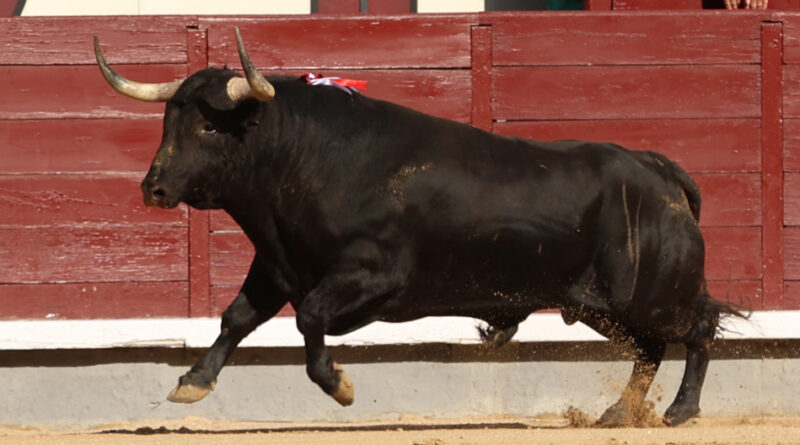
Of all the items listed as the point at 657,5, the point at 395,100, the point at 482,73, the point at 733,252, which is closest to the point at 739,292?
the point at 733,252

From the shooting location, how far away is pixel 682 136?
853 centimetres

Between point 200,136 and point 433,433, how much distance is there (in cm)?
174

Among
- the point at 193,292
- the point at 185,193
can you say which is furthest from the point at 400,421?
the point at 185,193

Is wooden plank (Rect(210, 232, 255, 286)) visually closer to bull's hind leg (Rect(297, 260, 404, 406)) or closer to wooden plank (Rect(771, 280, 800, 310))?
bull's hind leg (Rect(297, 260, 404, 406))

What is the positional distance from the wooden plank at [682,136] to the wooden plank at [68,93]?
171cm

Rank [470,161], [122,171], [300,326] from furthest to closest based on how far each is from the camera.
Result: 1. [122,171]
2. [470,161]
3. [300,326]

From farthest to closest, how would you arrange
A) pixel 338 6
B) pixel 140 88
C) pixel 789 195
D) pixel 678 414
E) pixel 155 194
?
pixel 338 6
pixel 789 195
pixel 678 414
pixel 140 88
pixel 155 194

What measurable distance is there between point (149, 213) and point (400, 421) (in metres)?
1.57

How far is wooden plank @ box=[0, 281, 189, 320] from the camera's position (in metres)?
8.35

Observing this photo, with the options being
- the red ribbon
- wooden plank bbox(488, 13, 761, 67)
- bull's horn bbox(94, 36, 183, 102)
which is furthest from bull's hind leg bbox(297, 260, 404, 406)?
wooden plank bbox(488, 13, 761, 67)

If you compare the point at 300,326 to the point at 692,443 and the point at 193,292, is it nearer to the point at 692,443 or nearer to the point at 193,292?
the point at 692,443

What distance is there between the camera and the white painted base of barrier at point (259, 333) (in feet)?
27.0

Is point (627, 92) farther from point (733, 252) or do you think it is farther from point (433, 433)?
point (433, 433)

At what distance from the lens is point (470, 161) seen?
21.9 ft
